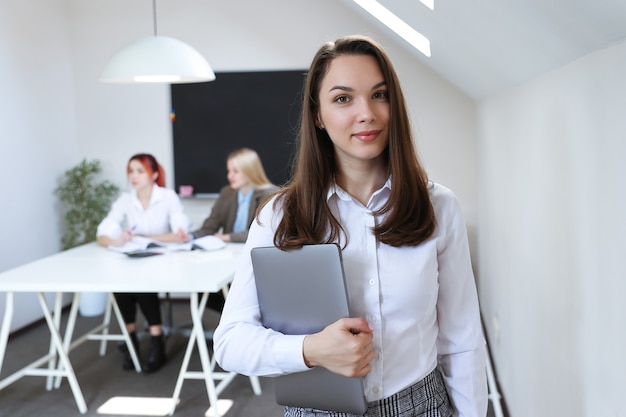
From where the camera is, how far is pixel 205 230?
549 cm

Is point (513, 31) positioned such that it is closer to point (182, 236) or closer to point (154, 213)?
point (182, 236)

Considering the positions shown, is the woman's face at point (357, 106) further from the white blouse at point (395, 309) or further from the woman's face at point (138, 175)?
the woman's face at point (138, 175)

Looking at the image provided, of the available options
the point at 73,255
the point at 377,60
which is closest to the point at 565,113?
the point at 377,60

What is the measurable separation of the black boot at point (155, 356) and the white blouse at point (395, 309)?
11.4 feet

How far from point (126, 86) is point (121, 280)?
311cm

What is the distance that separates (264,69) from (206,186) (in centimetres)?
108

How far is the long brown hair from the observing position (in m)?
1.44

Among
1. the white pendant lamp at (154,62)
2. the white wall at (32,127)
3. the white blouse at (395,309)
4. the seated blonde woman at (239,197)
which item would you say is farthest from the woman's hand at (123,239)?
the white blouse at (395,309)

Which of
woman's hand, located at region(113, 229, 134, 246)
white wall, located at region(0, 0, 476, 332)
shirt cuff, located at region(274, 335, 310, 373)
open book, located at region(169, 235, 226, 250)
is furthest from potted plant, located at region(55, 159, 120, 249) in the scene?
shirt cuff, located at region(274, 335, 310, 373)

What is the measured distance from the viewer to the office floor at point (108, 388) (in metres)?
4.19

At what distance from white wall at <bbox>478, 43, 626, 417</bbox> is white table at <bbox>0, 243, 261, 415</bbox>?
4.92ft

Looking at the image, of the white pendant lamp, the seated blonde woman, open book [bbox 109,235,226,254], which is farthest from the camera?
the seated blonde woman

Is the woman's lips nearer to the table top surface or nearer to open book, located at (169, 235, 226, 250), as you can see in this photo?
the table top surface

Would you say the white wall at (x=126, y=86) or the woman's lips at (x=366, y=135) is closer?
the woman's lips at (x=366, y=135)
